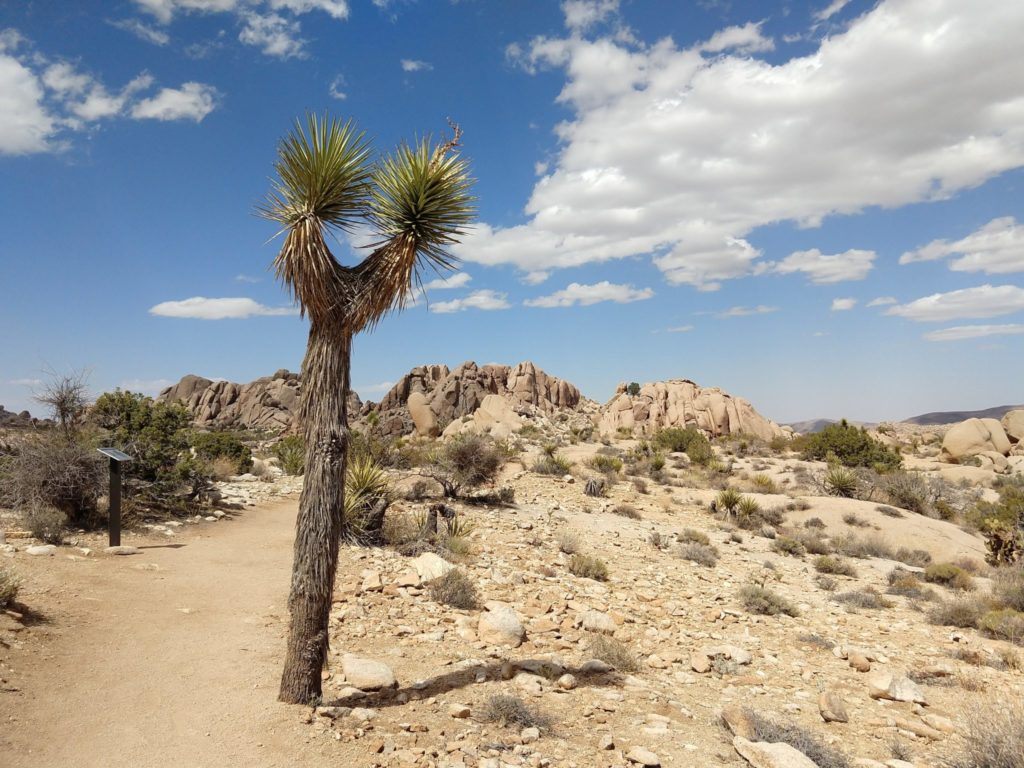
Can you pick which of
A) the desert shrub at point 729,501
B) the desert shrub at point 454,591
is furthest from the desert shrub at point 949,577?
the desert shrub at point 454,591

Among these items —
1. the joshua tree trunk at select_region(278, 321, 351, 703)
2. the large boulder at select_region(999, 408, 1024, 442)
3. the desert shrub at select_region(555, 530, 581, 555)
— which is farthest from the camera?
the large boulder at select_region(999, 408, 1024, 442)

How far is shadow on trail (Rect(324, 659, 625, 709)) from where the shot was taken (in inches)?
251

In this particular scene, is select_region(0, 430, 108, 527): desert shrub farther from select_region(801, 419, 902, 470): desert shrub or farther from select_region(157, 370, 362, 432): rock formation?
select_region(157, 370, 362, 432): rock formation

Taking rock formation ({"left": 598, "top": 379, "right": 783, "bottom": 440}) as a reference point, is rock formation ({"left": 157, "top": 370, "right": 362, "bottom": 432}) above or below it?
above

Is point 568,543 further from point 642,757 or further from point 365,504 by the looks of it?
point 642,757

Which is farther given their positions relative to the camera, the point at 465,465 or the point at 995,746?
the point at 465,465

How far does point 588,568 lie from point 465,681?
17.3 ft

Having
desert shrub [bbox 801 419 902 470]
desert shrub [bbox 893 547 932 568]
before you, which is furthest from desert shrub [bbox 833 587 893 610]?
A: desert shrub [bbox 801 419 902 470]

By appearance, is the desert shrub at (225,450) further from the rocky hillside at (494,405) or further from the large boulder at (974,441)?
the large boulder at (974,441)

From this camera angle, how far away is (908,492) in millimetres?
20781

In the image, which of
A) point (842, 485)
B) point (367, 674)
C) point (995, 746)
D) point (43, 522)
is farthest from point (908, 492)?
point (43, 522)

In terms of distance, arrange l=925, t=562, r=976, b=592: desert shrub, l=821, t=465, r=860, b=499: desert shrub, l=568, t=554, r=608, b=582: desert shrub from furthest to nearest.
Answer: l=821, t=465, r=860, b=499: desert shrub < l=925, t=562, r=976, b=592: desert shrub < l=568, t=554, r=608, b=582: desert shrub

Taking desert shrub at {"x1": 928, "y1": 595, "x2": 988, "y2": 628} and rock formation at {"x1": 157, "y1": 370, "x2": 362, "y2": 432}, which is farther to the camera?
rock formation at {"x1": 157, "y1": 370, "x2": 362, "y2": 432}

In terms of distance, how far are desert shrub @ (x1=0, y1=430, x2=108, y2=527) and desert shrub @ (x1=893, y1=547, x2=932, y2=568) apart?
59.5 feet
